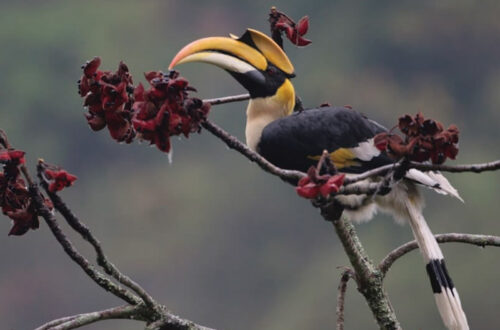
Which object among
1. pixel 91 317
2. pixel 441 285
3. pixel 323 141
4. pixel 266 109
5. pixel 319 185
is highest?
pixel 266 109

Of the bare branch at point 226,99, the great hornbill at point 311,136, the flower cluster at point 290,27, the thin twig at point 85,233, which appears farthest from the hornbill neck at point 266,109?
the thin twig at point 85,233

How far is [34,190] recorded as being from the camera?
1.66 metres

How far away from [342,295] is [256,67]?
0.53 m

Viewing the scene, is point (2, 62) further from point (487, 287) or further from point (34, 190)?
point (34, 190)

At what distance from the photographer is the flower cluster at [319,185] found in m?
1.55

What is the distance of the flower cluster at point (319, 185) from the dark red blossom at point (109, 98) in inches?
12.8

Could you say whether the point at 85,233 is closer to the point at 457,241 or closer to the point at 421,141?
the point at 421,141

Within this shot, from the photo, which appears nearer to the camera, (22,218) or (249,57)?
(22,218)

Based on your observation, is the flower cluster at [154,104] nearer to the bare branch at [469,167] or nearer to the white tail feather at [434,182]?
the bare branch at [469,167]

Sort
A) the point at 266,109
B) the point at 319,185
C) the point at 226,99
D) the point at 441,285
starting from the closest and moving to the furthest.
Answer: the point at 319,185 → the point at 226,99 → the point at 441,285 → the point at 266,109

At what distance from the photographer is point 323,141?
91.7 inches

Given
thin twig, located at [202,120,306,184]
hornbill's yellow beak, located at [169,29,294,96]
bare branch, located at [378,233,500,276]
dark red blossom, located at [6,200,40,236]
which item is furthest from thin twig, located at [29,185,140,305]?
bare branch, located at [378,233,500,276]

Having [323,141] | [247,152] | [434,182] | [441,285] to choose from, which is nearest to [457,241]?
[441,285]

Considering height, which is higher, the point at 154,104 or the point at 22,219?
the point at 154,104
